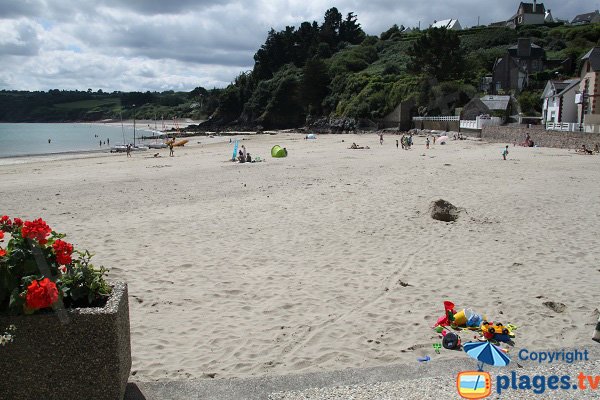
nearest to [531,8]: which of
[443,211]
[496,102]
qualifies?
[496,102]

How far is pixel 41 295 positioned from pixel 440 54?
67.8 metres

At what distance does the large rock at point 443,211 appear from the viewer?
10.6 m

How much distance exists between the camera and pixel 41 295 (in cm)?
282

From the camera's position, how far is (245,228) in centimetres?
1001

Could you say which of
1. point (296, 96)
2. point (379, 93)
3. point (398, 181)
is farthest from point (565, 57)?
point (398, 181)

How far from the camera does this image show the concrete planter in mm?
2918

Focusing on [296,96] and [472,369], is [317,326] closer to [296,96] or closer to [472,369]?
[472,369]

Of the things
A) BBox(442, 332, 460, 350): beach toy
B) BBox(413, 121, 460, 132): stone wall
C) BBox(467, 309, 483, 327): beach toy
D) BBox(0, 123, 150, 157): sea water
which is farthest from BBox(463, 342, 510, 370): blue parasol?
BBox(0, 123, 150, 157): sea water

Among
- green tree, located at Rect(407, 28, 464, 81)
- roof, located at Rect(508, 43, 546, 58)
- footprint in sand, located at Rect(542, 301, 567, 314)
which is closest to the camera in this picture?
footprint in sand, located at Rect(542, 301, 567, 314)

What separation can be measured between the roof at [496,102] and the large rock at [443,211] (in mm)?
44282

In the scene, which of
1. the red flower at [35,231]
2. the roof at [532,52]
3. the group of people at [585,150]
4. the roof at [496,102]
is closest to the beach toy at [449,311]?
the red flower at [35,231]

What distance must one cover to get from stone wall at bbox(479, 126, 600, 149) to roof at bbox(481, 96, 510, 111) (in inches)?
509

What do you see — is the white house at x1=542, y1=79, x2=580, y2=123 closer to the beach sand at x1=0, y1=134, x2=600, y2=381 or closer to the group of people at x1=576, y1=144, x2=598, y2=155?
the group of people at x1=576, y1=144, x2=598, y2=155

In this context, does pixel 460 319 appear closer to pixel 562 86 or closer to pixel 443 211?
pixel 443 211
